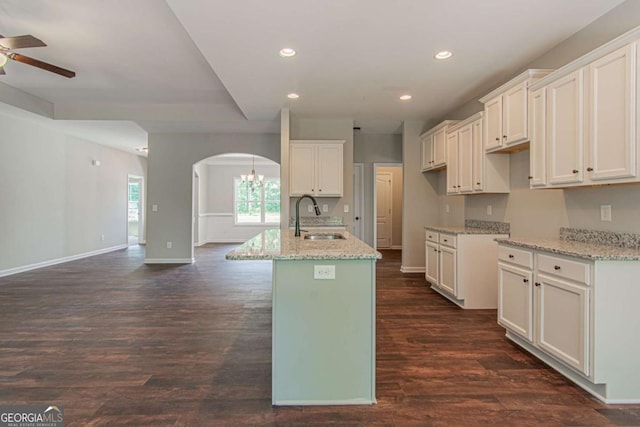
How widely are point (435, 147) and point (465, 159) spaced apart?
96cm

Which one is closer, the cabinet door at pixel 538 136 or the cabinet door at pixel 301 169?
the cabinet door at pixel 538 136

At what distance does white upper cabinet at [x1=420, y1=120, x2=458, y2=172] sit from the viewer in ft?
15.6

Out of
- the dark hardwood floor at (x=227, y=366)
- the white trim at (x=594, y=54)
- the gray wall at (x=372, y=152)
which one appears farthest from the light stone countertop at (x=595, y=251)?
the gray wall at (x=372, y=152)

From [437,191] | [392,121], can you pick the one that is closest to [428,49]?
[392,121]

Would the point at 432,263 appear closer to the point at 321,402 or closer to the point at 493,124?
the point at 493,124

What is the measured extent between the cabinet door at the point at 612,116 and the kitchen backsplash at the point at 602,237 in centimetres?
47

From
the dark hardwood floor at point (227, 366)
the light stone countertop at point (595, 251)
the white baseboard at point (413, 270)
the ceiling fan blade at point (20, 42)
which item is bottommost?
the dark hardwood floor at point (227, 366)

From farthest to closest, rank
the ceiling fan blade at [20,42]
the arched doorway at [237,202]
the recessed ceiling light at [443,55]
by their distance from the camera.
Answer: the arched doorway at [237,202] → the recessed ceiling light at [443,55] → the ceiling fan blade at [20,42]

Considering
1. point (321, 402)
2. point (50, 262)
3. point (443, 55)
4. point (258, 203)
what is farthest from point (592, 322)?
point (258, 203)

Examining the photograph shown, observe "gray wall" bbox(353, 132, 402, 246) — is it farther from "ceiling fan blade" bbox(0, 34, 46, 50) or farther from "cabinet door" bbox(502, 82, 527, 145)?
"ceiling fan blade" bbox(0, 34, 46, 50)

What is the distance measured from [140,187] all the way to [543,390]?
414 inches

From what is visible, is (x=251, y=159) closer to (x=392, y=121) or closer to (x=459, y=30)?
(x=392, y=121)

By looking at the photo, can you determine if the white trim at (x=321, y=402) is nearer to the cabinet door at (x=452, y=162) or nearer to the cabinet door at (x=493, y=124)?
the cabinet door at (x=493, y=124)

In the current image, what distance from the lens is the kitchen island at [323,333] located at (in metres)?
1.94
